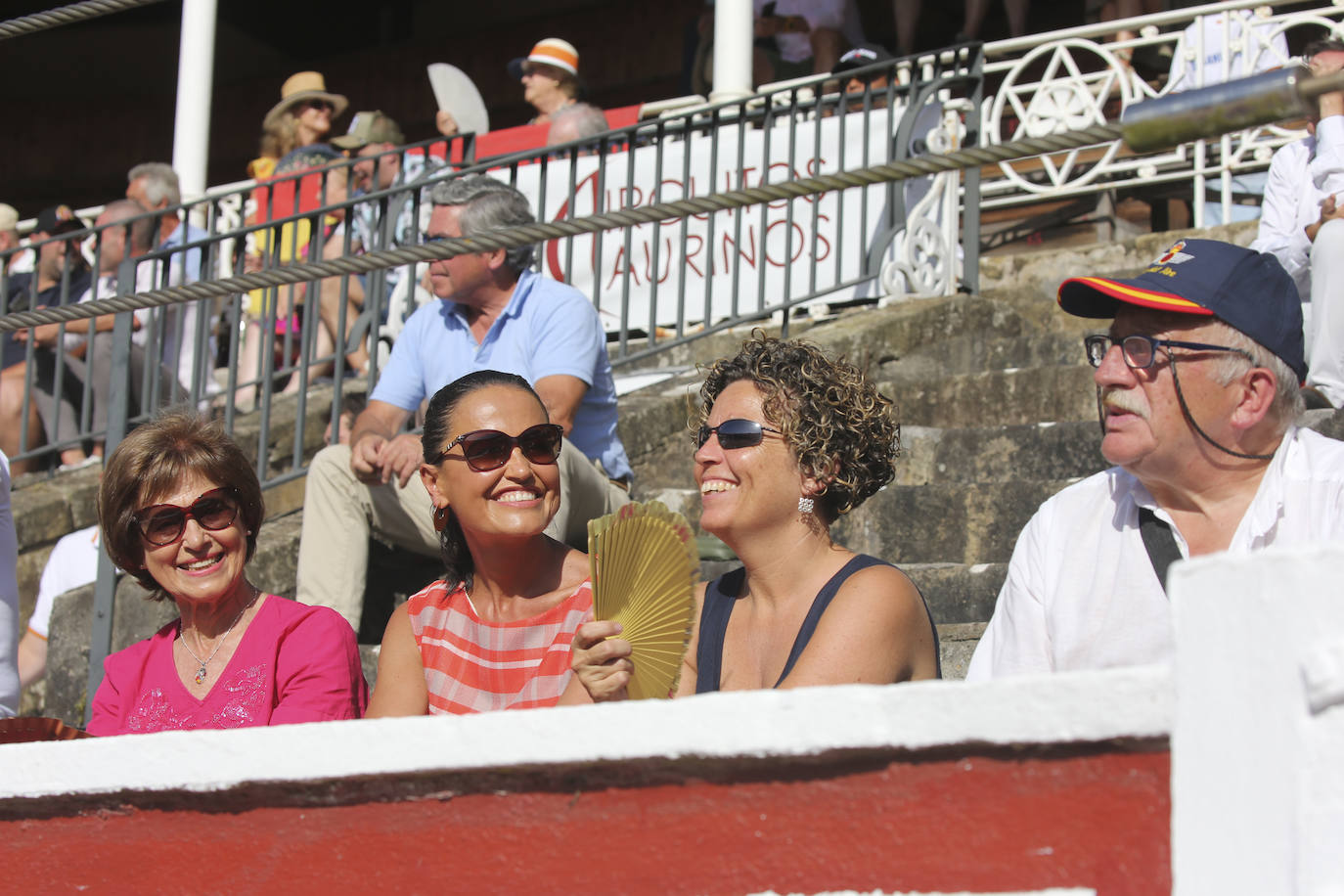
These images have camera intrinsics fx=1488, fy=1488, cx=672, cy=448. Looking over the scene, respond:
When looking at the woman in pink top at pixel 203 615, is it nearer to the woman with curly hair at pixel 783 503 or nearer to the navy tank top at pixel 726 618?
the woman with curly hair at pixel 783 503

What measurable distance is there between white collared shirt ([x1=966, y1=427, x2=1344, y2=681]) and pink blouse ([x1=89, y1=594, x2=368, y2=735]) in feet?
4.13

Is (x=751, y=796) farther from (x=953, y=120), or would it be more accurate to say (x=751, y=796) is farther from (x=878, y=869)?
(x=953, y=120)

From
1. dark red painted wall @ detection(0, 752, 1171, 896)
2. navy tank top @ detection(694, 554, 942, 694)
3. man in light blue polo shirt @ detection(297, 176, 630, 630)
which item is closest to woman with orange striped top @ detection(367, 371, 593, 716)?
navy tank top @ detection(694, 554, 942, 694)

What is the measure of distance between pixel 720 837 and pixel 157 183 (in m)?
6.93

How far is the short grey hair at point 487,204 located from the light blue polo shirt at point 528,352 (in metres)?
0.08

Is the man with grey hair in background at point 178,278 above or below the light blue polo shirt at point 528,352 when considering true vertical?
above

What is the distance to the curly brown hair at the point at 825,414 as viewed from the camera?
283 centimetres

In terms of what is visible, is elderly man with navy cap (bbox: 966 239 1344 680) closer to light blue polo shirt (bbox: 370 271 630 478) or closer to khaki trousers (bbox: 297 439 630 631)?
khaki trousers (bbox: 297 439 630 631)

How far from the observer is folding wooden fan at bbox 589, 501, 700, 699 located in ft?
8.27

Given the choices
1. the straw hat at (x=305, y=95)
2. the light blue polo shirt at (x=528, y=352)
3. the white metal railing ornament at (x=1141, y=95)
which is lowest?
the light blue polo shirt at (x=528, y=352)

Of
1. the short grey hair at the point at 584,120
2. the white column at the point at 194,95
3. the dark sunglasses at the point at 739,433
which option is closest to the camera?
the dark sunglasses at the point at 739,433

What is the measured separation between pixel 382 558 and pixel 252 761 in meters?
2.75

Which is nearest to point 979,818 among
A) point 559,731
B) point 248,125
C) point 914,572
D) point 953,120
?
point 559,731

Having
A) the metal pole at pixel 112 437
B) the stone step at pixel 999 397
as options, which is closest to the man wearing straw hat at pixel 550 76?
the metal pole at pixel 112 437
